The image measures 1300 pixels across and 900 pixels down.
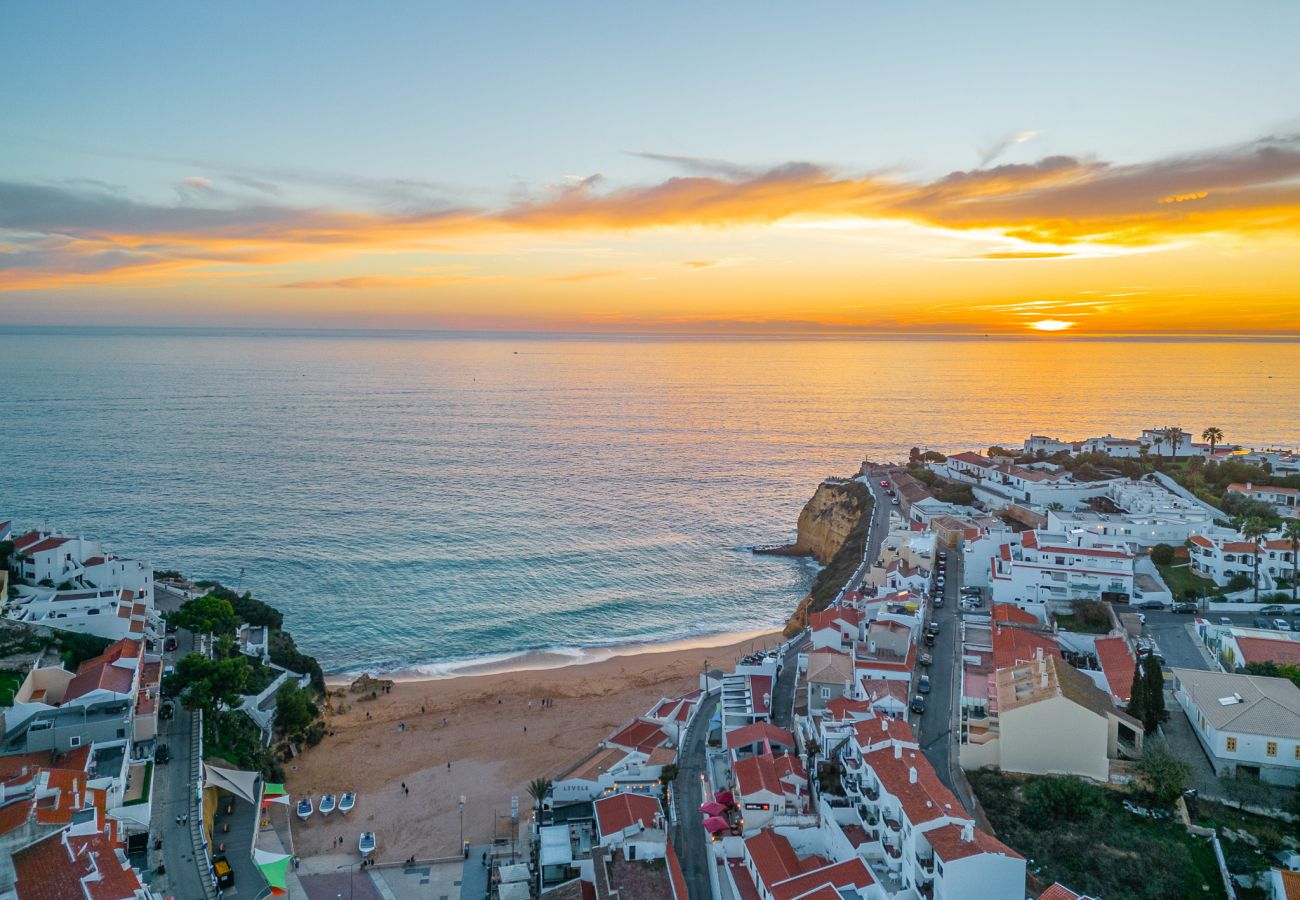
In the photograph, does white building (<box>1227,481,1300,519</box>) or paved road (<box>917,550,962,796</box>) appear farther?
white building (<box>1227,481,1300,519</box>)

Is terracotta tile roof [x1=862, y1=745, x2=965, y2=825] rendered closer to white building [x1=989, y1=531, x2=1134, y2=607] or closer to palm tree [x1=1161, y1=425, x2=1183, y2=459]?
white building [x1=989, y1=531, x2=1134, y2=607]

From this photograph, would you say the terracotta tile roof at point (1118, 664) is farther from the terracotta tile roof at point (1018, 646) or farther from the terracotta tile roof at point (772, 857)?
the terracotta tile roof at point (772, 857)

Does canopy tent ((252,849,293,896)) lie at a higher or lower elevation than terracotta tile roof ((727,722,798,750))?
lower

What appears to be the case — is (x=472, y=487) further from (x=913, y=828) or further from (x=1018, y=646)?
(x=913, y=828)

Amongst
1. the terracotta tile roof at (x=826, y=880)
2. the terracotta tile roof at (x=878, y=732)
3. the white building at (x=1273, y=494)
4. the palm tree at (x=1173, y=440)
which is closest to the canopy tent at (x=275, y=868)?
the terracotta tile roof at (x=826, y=880)

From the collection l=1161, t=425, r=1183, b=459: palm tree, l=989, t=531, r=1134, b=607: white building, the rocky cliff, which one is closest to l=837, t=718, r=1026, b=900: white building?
l=989, t=531, r=1134, b=607: white building

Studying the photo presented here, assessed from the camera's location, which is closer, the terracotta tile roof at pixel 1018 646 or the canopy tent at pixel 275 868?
the canopy tent at pixel 275 868

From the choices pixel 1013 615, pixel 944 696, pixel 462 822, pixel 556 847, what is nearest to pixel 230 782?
pixel 462 822
